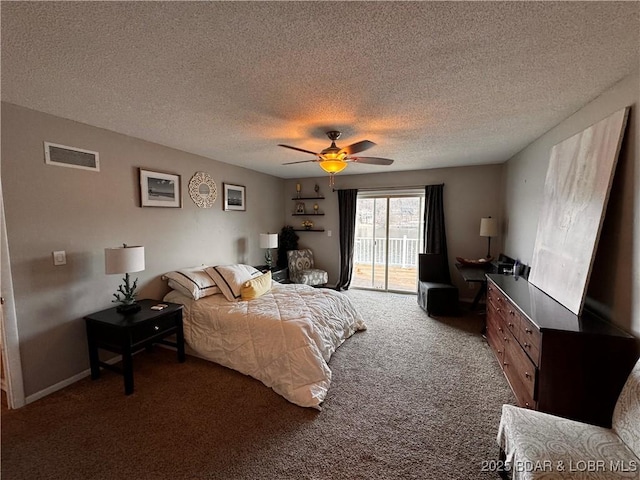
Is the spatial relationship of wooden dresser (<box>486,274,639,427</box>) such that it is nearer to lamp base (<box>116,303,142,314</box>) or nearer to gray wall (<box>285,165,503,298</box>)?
gray wall (<box>285,165,503,298</box>)

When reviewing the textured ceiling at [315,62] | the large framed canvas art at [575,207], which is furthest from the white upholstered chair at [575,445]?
the textured ceiling at [315,62]

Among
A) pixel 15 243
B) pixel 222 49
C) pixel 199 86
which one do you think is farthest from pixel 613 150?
pixel 15 243

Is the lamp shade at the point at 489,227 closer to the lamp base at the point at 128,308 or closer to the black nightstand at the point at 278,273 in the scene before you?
the black nightstand at the point at 278,273

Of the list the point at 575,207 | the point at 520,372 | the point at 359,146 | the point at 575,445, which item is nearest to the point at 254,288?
the point at 359,146

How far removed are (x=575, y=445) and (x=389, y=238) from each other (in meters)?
4.35

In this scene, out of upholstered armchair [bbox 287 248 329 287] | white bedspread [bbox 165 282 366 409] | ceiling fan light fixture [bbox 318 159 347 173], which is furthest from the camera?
upholstered armchair [bbox 287 248 329 287]

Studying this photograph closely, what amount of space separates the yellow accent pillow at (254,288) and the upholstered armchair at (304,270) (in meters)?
1.71

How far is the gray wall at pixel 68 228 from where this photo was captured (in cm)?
221

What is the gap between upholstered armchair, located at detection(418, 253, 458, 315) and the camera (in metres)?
4.14

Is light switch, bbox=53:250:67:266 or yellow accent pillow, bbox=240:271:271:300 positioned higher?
light switch, bbox=53:250:67:266

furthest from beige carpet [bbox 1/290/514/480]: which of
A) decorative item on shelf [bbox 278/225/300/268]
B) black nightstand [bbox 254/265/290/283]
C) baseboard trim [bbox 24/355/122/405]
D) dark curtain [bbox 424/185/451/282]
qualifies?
decorative item on shelf [bbox 278/225/300/268]

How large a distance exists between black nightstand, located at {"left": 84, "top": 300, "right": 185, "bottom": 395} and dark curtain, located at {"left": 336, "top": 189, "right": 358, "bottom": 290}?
342 centimetres

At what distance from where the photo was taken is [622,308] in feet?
5.72

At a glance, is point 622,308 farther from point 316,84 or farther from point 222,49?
point 222,49
